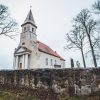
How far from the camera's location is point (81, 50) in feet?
91.7

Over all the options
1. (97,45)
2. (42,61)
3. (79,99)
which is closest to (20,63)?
(42,61)

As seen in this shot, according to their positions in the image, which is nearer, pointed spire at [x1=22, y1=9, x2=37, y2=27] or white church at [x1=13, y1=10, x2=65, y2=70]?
→ white church at [x1=13, y1=10, x2=65, y2=70]

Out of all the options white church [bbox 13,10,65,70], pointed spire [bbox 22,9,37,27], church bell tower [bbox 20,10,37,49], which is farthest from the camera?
pointed spire [bbox 22,9,37,27]

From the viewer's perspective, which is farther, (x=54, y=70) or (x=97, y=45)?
(x=97, y=45)

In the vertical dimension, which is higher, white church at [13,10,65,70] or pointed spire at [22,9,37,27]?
pointed spire at [22,9,37,27]

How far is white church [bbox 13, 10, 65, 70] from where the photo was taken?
3747 centimetres

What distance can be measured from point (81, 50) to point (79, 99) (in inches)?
837

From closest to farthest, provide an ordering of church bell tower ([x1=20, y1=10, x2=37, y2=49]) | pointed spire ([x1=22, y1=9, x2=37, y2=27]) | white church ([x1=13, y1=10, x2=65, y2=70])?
white church ([x1=13, y1=10, x2=65, y2=70])
church bell tower ([x1=20, y1=10, x2=37, y2=49])
pointed spire ([x1=22, y1=9, x2=37, y2=27])

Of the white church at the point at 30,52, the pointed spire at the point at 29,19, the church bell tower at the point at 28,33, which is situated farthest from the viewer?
the pointed spire at the point at 29,19

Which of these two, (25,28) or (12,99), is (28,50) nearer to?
(25,28)

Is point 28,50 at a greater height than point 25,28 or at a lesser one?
lesser

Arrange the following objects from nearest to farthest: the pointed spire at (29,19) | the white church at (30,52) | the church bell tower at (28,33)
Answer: the white church at (30,52), the church bell tower at (28,33), the pointed spire at (29,19)

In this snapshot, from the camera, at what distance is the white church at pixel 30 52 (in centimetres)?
3747

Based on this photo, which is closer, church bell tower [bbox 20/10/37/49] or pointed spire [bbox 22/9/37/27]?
church bell tower [bbox 20/10/37/49]
